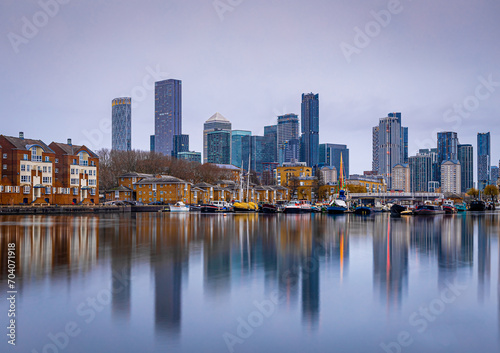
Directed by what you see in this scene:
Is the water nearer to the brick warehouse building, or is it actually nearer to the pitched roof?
the brick warehouse building

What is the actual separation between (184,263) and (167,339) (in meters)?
10.7

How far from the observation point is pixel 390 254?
89.6ft

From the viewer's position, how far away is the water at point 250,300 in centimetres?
1193

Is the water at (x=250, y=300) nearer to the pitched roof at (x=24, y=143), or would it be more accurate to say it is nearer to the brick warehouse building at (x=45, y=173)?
the brick warehouse building at (x=45, y=173)

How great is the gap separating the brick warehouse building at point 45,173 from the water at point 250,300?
191ft

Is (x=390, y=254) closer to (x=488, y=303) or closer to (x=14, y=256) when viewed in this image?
(x=488, y=303)

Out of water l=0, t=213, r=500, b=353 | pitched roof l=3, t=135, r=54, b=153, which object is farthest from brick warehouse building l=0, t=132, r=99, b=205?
water l=0, t=213, r=500, b=353

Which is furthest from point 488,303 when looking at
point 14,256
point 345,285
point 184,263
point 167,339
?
point 14,256

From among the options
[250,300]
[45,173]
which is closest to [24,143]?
[45,173]

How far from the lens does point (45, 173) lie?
84750 millimetres

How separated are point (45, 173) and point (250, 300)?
259 feet

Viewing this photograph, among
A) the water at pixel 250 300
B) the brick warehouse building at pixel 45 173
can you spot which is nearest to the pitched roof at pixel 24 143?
the brick warehouse building at pixel 45 173

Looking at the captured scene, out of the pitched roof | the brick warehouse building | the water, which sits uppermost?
the pitched roof

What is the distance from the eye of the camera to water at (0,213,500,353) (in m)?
11.9
